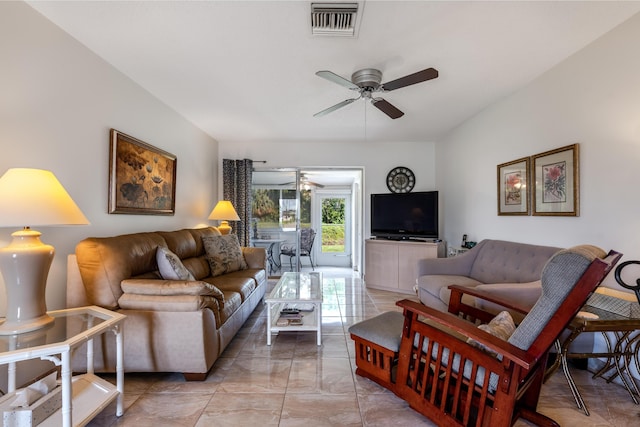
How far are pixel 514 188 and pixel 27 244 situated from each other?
3937 millimetres

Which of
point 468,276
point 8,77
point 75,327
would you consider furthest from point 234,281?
point 468,276

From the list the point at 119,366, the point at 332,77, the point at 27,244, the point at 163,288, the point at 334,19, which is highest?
the point at 334,19

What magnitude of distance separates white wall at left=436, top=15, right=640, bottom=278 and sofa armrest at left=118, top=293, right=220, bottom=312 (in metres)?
2.95

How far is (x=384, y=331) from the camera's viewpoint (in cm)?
192

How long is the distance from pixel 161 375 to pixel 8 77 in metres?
2.14

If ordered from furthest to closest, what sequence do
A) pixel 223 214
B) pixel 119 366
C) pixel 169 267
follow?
pixel 223 214 < pixel 169 267 < pixel 119 366

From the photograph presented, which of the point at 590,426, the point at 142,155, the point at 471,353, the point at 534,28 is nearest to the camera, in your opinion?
the point at 471,353

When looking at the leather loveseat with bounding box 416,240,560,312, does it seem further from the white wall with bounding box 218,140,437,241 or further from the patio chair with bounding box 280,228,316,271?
the patio chair with bounding box 280,228,316,271

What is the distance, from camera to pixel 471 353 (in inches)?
54.1

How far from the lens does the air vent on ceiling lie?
1.72 metres

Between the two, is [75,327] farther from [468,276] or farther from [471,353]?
[468,276]

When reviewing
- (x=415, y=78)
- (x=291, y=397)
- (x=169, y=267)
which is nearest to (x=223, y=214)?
(x=169, y=267)

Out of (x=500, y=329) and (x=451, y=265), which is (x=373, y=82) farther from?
(x=451, y=265)

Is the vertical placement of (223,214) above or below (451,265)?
above
